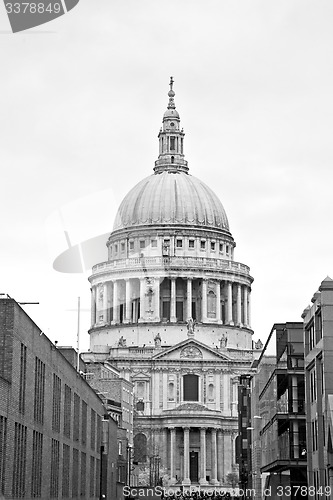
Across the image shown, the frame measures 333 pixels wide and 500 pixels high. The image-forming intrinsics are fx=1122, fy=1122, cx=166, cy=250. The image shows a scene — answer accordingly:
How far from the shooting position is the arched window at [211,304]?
586ft

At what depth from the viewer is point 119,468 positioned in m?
107

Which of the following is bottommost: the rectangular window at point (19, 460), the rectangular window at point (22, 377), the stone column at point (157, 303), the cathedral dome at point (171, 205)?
the rectangular window at point (19, 460)

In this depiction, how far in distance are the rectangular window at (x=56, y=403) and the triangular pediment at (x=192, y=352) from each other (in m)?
109

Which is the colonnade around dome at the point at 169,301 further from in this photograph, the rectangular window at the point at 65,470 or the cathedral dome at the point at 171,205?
the rectangular window at the point at 65,470

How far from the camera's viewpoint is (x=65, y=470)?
61188 mm

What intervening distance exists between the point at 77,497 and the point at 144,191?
4818 inches

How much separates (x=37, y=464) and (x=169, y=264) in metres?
129

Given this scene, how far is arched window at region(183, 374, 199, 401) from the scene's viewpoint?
166 metres

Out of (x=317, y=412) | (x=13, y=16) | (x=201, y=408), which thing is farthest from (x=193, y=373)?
(x=13, y=16)

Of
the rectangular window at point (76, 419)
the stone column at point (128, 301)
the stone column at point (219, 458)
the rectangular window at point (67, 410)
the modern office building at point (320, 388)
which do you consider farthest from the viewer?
the stone column at point (128, 301)

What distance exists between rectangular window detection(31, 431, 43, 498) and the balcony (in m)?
127

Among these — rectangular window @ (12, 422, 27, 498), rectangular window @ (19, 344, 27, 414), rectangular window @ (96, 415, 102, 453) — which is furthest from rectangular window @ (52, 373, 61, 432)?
rectangular window @ (96, 415, 102, 453)

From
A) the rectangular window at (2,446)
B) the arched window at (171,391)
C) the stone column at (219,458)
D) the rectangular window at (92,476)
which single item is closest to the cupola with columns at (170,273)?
the arched window at (171,391)

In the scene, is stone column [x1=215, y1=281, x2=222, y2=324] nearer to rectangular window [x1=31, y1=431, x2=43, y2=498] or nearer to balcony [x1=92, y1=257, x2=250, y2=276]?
balcony [x1=92, y1=257, x2=250, y2=276]
